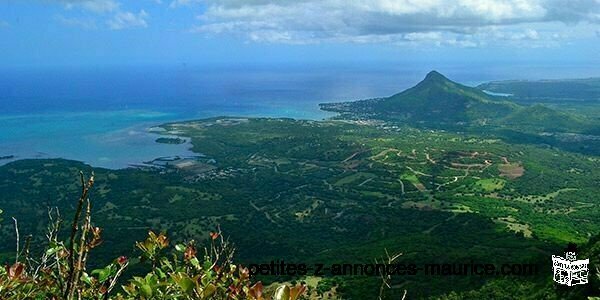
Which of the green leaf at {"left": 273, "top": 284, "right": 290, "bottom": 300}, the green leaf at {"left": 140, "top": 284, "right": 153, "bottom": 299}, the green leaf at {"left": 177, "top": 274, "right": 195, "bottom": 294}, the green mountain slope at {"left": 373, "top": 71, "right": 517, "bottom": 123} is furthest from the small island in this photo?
the green leaf at {"left": 273, "top": 284, "right": 290, "bottom": 300}

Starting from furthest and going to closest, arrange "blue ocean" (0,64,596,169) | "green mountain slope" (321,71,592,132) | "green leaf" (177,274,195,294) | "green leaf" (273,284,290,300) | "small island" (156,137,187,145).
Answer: "green mountain slope" (321,71,592,132)
"small island" (156,137,187,145)
"blue ocean" (0,64,596,169)
"green leaf" (177,274,195,294)
"green leaf" (273,284,290,300)

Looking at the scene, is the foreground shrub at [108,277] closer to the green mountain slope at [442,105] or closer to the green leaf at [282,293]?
the green leaf at [282,293]

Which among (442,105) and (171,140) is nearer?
(171,140)

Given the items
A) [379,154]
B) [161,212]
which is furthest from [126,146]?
[379,154]

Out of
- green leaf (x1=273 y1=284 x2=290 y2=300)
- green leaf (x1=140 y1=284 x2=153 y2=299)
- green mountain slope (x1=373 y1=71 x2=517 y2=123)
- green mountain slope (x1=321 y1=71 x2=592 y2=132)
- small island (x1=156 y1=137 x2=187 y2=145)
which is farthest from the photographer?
green mountain slope (x1=373 y1=71 x2=517 y2=123)

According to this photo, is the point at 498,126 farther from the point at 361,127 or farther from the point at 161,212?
the point at 161,212

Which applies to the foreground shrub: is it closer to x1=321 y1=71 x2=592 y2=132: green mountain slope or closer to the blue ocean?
the blue ocean

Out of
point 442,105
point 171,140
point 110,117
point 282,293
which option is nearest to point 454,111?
point 442,105

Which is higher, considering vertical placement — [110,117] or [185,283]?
[185,283]

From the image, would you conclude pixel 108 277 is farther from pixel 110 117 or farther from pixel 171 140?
pixel 110 117

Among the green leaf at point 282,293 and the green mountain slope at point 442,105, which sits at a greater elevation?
the green leaf at point 282,293

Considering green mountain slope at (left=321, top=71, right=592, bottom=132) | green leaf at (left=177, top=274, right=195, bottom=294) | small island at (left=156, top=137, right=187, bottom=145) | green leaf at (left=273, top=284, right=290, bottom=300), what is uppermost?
green leaf at (left=273, top=284, right=290, bottom=300)

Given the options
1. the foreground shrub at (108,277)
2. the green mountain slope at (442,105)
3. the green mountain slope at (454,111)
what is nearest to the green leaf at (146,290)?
the foreground shrub at (108,277)
